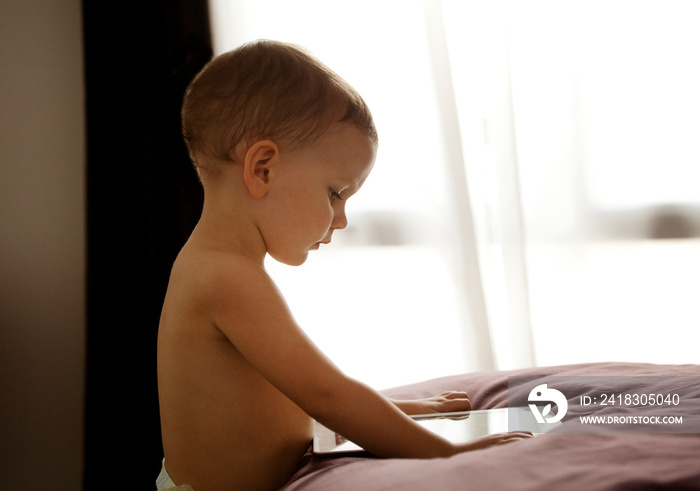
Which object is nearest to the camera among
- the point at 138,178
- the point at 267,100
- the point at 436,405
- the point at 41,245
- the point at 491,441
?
the point at 491,441

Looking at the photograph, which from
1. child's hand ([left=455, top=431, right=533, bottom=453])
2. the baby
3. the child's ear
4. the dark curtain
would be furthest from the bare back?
the dark curtain

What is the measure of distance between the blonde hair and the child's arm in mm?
217

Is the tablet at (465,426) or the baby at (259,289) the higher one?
the baby at (259,289)

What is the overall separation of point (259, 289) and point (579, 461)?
15.8 inches

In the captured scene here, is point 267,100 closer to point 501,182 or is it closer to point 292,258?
point 292,258

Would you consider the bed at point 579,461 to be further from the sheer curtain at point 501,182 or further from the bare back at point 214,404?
the sheer curtain at point 501,182

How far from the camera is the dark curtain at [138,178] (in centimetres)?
174

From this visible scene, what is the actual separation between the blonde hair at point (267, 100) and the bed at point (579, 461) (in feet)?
1.41

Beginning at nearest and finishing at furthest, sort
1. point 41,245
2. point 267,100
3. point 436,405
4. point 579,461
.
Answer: point 579,461
point 267,100
point 436,405
point 41,245

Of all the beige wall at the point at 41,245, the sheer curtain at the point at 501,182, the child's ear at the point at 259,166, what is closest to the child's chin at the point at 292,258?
the child's ear at the point at 259,166

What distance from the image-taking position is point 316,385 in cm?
74

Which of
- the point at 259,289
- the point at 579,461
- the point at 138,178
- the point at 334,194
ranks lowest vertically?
the point at 579,461

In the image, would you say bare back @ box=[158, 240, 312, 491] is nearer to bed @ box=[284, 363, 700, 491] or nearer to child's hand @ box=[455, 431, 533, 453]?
bed @ box=[284, 363, 700, 491]

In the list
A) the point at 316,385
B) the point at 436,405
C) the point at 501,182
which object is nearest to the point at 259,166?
the point at 316,385
